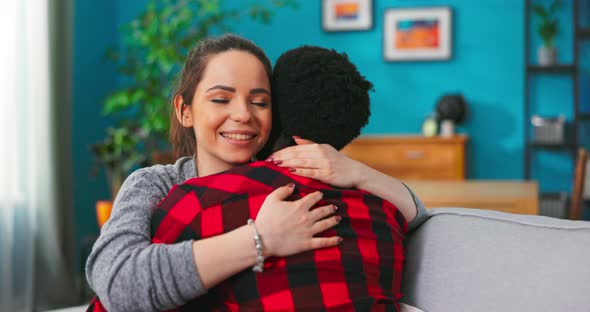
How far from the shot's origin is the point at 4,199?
12.0ft

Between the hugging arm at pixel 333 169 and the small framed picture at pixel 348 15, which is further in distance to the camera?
the small framed picture at pixel 348 15

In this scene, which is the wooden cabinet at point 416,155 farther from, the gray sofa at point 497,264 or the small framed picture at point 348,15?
the gray sofa at point 497,264

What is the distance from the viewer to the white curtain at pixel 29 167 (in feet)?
12.1

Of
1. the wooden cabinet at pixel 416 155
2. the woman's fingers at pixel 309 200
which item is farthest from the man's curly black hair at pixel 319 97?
the wooden cabinet at pixel 416 155

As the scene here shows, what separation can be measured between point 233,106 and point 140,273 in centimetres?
38

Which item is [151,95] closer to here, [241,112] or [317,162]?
[241,112]

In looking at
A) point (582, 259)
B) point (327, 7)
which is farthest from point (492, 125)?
point (582, 259)

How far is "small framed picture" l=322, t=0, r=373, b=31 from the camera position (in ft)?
18.7

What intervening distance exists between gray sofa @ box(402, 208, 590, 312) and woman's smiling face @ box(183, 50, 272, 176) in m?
0.42

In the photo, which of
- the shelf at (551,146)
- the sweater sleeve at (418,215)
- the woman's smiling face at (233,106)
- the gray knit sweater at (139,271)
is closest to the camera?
the gray knit sweater at (139,271)

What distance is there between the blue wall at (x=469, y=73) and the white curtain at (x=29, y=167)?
1380mm

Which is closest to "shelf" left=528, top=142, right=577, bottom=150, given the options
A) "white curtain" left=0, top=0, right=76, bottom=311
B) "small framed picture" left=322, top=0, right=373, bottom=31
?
"small framed picture" left=322, top=0, right=373, bottom=31

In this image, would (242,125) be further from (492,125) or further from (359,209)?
Answer: (492,125)

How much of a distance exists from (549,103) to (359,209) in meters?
4.94
